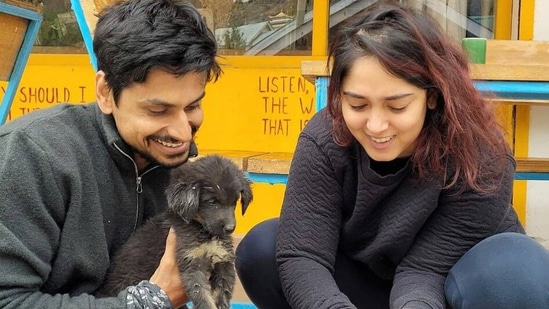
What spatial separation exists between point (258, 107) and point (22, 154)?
2.91 meters

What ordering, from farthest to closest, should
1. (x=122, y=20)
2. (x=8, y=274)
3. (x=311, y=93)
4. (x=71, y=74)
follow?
1. (x=71, y=74)
2. (x=311, y=93)
3. (x=122, y=20)
4. (x=8, y=274)

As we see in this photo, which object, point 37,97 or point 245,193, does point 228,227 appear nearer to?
point 245,193

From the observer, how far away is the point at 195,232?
2195 millimetres

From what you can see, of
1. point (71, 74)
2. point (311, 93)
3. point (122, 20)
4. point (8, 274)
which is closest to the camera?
point (8, 274)

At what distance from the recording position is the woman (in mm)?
2008

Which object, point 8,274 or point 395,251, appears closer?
point 8,274

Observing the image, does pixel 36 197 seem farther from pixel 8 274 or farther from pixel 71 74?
pixel 71 74

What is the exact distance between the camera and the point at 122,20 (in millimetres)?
2045

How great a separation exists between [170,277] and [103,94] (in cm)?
61

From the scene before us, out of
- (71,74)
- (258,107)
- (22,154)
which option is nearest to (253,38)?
(258,107)

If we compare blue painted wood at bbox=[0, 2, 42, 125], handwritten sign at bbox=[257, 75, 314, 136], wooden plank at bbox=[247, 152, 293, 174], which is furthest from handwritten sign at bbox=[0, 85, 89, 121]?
wooden plank at bbox=[247, 152, 293, 174]

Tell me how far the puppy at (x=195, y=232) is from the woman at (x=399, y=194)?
0.24m

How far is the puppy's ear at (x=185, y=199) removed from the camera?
6.86 ft

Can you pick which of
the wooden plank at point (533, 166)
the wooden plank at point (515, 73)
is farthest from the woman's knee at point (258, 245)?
the wooden plank at point (533, 166)
